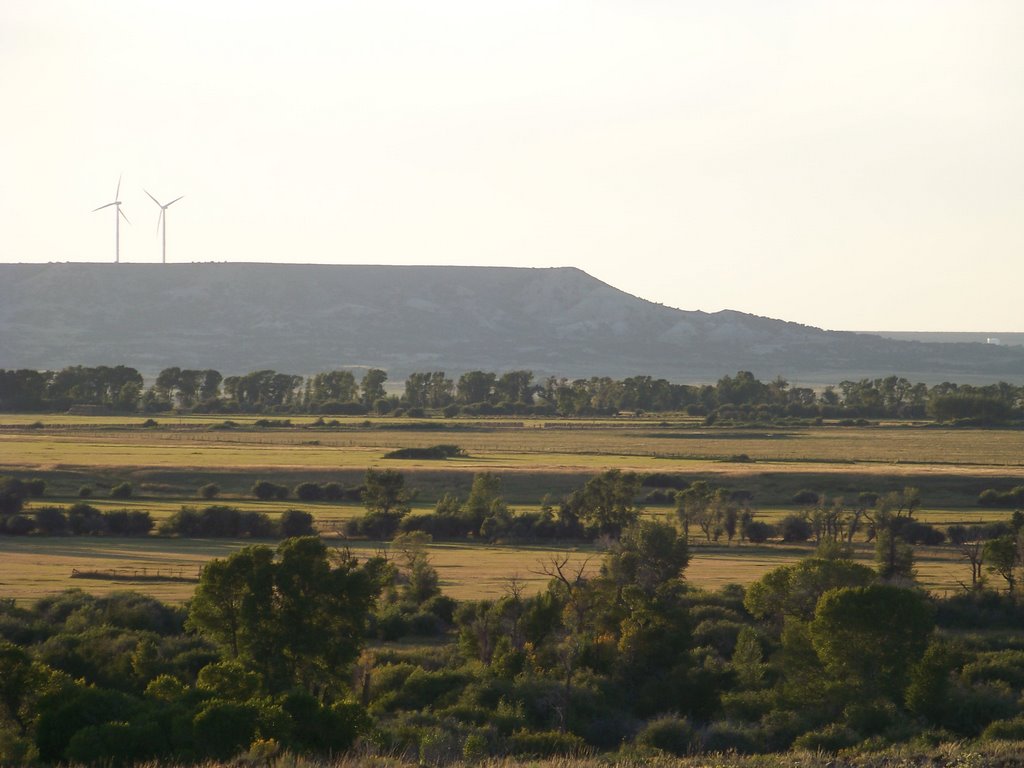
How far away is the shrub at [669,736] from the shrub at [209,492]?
166ft

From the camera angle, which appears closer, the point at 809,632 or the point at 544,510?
the point at 809,632

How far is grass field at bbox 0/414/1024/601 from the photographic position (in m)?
51.4

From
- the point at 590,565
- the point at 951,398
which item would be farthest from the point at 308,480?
the point at 951,398

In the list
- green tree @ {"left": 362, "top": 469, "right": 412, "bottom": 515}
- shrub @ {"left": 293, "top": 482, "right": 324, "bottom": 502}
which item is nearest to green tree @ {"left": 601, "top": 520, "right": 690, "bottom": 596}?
green tree @ {"left": 362, "top": 469, "right": 412, "bottom": 515}

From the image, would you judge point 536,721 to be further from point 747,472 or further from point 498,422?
point 498,422

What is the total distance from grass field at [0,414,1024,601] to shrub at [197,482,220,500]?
533 millimetres

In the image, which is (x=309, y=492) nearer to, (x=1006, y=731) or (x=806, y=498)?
(x=806, y=498)

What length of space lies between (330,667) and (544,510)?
3636 centimetres

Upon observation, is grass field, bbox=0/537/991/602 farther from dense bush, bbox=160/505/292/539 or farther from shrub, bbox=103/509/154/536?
shrub, bbox=103/509/154/536

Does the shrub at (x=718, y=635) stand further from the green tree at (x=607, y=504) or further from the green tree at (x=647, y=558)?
the green tree at (x=607, y=504)

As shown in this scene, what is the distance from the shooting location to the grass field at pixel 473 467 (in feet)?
169

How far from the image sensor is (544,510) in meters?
65.8

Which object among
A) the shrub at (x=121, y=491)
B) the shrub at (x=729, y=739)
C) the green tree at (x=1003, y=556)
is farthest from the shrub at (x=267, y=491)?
the shrub at (x=729, y=739)

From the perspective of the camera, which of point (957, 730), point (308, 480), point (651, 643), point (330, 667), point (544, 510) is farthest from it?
point (308, 480)
